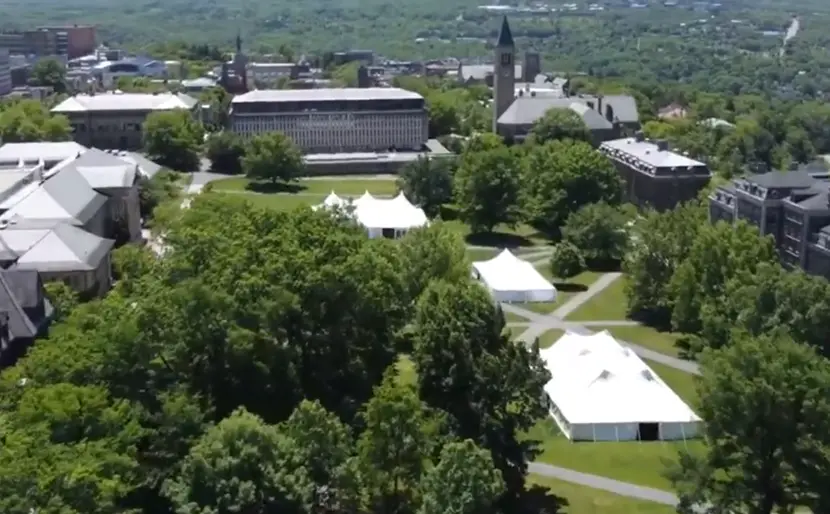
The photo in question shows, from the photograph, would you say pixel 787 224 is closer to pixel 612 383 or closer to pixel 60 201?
pixel 612 383

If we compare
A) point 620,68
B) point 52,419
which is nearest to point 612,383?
point 52,419

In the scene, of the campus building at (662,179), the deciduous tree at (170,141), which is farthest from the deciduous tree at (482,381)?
the deciduous tree at (170,141)

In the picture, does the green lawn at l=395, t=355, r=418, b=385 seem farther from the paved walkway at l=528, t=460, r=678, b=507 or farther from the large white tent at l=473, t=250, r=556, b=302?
the large white tent at l=473, t=250, r=556, b=302

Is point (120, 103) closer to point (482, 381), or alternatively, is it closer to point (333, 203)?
point (333, 203)

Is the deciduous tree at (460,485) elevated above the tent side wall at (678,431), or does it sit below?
above

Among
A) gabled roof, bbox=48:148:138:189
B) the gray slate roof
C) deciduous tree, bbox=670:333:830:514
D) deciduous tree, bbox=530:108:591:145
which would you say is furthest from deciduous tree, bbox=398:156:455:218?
deciduous tree, bbox=670:333:830:514

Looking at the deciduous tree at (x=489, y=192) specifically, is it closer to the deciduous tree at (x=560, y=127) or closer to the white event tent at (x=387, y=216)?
the white event tent at (x=387, y=216)
